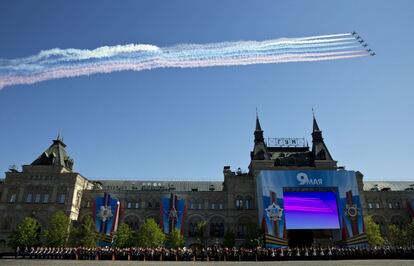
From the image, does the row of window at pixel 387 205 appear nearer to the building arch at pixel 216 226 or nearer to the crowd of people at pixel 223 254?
the crowd of people at pixel 223 254

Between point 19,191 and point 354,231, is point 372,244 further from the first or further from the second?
point 19,191

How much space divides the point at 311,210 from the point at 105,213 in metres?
38.8

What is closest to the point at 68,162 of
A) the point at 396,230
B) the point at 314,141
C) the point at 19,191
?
the point at 19,191

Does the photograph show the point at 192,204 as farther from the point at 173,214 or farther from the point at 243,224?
the point at 243,224

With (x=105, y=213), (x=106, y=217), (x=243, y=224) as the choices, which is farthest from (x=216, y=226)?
(x=105, y=213)

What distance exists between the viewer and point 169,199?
66250 millimetres

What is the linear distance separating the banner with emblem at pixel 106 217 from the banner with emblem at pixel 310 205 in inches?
1115

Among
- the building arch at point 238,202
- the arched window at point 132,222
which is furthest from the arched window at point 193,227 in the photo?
the arched window at point 132,222

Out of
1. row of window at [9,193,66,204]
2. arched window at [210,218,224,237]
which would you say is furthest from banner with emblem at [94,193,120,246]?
arched window at [210,218,224,237]

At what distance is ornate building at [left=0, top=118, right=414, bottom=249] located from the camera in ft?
209

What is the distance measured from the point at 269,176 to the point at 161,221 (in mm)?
22740

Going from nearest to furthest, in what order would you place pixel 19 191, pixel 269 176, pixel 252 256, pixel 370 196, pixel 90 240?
pixel 252 256 → pixel 90 240 → pixel 269 176 → pixel 19 191 → pixel 370 196

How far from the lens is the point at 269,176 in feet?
199

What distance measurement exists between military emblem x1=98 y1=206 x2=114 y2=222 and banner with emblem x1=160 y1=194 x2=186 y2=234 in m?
10.1
